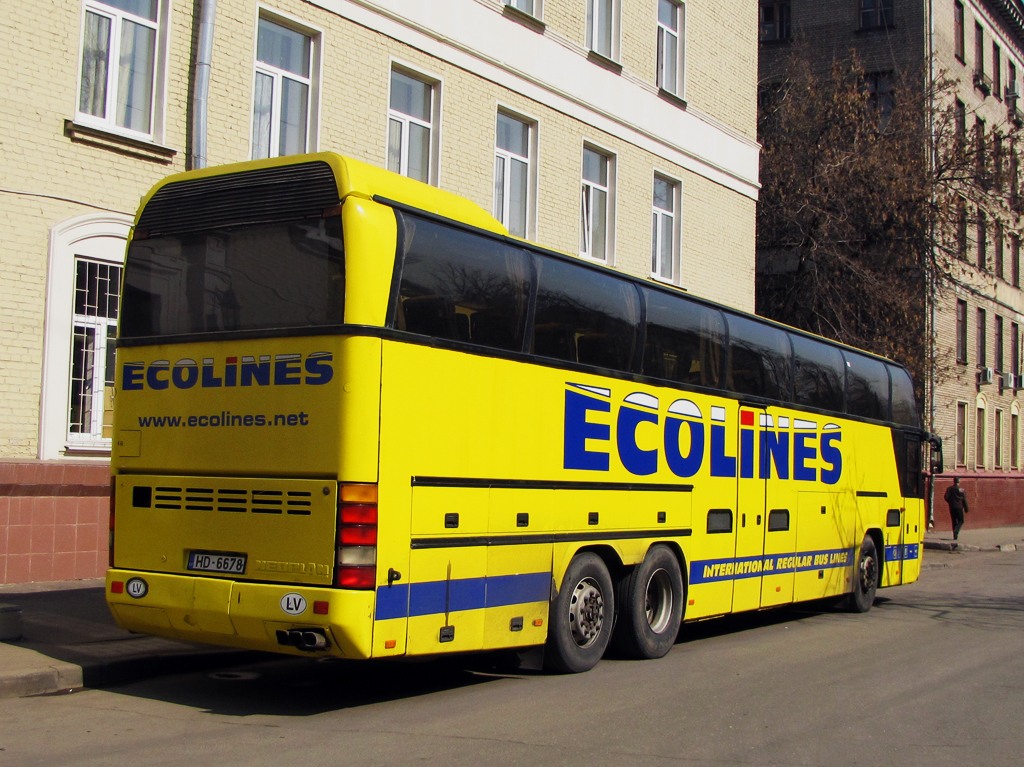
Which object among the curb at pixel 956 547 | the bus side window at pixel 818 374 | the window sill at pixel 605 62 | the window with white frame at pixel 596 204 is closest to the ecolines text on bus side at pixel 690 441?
the bus side window at pixel 818 374

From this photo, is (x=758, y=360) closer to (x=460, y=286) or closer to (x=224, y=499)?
(x=460, y=286)

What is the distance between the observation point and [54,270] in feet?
44.7

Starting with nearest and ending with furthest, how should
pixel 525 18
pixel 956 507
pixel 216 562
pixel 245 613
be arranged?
pixel 245 613 < pixel 216 562 < pixel 525 18 < pixel 956 507

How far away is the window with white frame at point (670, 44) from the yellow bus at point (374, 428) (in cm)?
1424

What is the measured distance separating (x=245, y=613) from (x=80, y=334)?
723 cm

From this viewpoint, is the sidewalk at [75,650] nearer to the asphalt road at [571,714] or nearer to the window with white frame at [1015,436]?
the asphalt road at [571,714]

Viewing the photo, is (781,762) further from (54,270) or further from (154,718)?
(54,270)

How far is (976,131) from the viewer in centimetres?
3325

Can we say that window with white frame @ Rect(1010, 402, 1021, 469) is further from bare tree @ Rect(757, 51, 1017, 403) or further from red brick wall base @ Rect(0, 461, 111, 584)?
red brick wall base @ Rect(0, 461, 111, 584)

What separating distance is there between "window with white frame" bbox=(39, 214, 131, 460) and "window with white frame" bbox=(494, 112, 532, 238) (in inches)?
289

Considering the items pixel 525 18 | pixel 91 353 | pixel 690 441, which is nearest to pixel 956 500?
pixel 525 18

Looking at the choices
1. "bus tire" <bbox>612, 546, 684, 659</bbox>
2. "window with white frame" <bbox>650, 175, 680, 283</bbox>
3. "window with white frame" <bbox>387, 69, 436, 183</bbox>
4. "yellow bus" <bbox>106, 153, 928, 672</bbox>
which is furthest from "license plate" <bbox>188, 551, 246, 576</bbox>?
"window with white frame" <bbox>650, 175, 680, 283</bbox>

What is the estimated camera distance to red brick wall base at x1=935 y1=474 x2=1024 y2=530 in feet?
120

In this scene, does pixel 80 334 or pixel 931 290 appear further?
pixel 931 290
